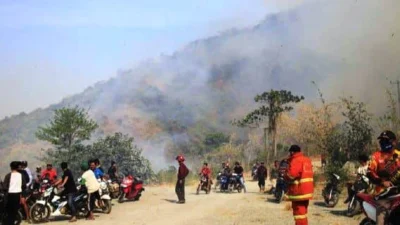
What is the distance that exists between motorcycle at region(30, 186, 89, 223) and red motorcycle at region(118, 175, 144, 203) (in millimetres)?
4897

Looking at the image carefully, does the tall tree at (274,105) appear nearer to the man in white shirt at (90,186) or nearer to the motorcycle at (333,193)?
the motorcycle at (333,193)

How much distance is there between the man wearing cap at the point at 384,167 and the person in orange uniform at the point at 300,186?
110 cm

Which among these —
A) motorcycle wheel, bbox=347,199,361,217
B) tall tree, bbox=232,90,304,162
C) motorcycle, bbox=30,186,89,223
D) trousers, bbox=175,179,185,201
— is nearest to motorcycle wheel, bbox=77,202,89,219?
motorcycle, bbox=30,186,89,223

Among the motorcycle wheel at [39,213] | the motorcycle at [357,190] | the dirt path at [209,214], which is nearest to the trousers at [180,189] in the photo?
the dirt path at [209,214]

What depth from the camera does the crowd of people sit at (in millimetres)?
11453

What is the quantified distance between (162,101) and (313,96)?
26.0m

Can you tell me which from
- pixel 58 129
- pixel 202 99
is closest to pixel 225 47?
pixel 202 99

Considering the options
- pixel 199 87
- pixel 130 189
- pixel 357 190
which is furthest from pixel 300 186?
pixel 199 87

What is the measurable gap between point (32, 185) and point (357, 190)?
30.6 feet

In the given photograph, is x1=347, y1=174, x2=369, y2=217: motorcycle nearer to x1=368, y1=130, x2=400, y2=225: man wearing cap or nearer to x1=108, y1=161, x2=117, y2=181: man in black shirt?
x1=368, y1=130, x2=400, y2=225: man wearing cap

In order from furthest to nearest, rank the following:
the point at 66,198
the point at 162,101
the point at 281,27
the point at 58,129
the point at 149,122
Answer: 1. the point at 281,27
2. the point at 162,101
3. the point at 149,122
4. the point at 58,129
5. the point at 66,198

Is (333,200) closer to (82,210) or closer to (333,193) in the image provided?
(333,193)

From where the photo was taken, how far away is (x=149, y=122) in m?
83.3

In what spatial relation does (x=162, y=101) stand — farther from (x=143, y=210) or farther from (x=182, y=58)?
(x=143, y=210)
